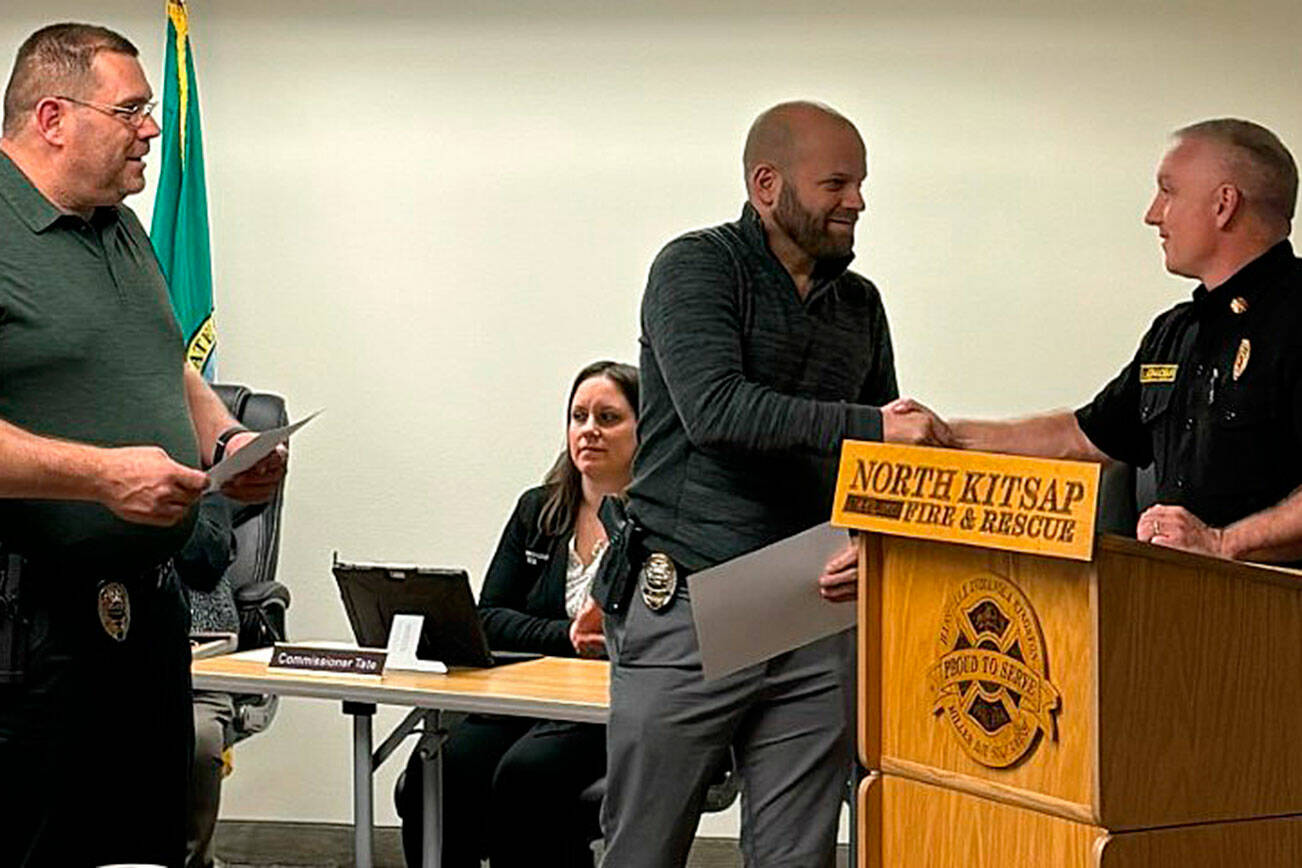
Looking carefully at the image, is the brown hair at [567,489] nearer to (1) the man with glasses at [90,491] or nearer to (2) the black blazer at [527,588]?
(2) the black blazer at [527,588]

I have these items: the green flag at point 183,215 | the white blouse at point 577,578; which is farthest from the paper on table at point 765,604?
the green flag at point 183,215

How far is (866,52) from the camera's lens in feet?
17.8

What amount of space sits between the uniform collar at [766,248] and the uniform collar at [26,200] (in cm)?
99

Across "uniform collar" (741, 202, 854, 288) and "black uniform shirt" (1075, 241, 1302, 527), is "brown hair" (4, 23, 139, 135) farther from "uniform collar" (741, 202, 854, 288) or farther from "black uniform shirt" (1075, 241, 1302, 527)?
"black uniform shirt" (1075, 241, 1302, 527)

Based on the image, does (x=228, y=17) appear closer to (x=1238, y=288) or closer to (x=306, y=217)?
(x=306, y=217)

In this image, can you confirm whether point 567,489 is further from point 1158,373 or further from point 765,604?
point 765,604

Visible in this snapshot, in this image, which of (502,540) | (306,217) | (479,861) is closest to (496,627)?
(502,540)

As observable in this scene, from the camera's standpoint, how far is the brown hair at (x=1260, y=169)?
3191mm

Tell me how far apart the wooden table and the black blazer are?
189mm

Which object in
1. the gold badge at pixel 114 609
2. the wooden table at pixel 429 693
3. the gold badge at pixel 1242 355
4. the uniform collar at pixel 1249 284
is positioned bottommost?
the wooden table at pixel 429 693

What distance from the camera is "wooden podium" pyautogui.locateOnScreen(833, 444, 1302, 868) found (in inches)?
78.5

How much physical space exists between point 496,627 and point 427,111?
5.40 ft

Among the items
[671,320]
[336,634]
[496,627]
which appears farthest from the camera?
[336,634]

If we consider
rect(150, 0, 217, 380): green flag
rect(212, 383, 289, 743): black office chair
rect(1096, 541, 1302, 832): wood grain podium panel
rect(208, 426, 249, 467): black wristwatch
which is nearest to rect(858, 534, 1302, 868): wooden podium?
rect(1096, 541, 1302, 832): wood grain podium panel
